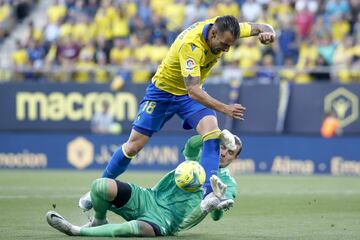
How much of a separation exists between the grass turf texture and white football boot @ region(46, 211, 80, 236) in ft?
0.24

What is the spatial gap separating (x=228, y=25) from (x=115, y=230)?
8.33 feet

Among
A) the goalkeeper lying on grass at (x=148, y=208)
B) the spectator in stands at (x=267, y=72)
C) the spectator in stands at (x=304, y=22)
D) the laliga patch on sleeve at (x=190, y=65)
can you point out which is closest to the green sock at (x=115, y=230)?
the goalkeeper lying on grass at (x=148, y=208)

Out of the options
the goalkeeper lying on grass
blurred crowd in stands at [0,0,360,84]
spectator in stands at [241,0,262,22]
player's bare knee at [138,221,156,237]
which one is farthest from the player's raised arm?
spectator in stands at [241,0,262,22]

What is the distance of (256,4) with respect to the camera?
23.4 m

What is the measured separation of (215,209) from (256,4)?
1518cm

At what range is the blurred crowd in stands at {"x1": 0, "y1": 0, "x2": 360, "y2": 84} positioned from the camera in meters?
21.8

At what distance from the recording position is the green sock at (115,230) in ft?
28.0

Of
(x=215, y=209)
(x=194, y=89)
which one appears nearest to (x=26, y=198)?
(x=194, y=89)

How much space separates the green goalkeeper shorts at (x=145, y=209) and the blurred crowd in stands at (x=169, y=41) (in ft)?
43.1

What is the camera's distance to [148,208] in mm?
8648

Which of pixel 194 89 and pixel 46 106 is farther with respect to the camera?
pixel 46 106

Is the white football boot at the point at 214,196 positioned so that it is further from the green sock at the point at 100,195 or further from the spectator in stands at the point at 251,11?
the spectator in stands at the point at 251,11

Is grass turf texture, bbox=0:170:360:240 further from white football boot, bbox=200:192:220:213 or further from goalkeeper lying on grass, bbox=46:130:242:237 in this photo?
white football boot, bbox=200:192:220:213

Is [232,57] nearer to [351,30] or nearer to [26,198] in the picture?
[351,30]
